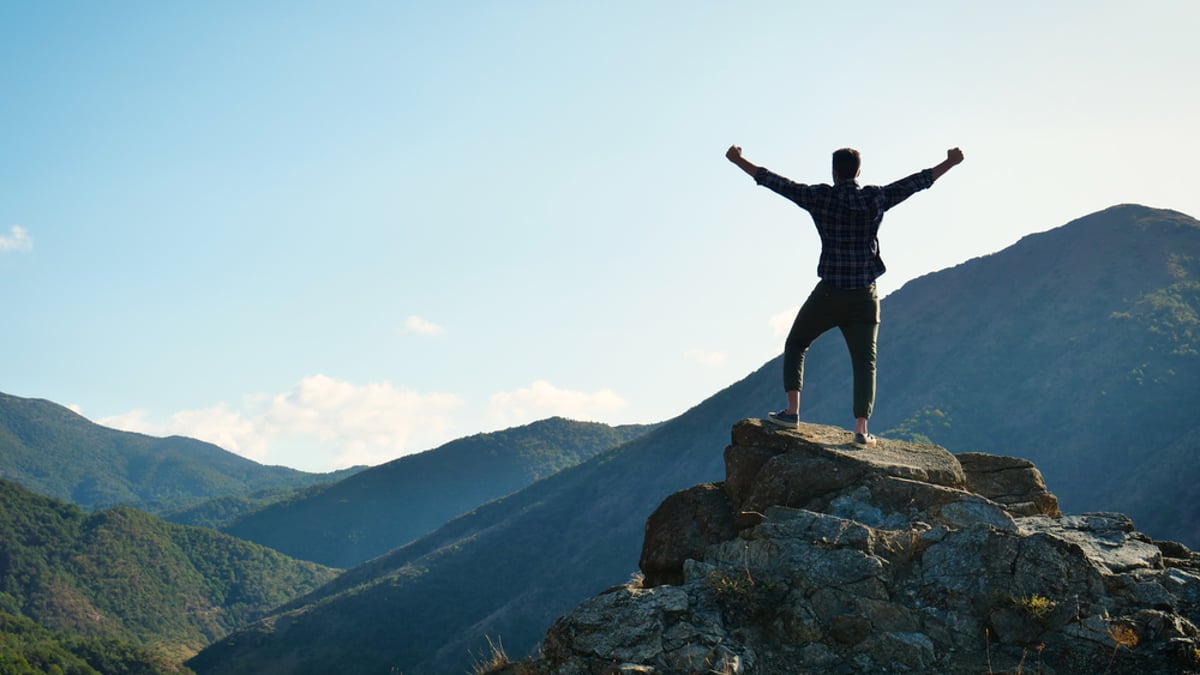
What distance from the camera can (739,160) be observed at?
8781mm

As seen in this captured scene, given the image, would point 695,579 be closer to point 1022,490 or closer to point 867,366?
point 867,366

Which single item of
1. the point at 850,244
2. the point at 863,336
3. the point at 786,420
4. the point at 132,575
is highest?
the point at 850,244

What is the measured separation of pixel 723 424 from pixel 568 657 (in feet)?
382

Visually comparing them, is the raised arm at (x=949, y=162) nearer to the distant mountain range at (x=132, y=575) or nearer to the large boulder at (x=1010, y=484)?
the large boulder at (x=1010, y=484)

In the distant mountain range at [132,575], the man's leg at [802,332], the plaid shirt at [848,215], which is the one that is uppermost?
the plaid shirt at [848,215]

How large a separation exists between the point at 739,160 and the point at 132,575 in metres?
177

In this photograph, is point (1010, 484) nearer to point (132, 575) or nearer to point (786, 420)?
point (786, 420)

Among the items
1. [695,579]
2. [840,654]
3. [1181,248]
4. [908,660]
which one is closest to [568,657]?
[695,579]

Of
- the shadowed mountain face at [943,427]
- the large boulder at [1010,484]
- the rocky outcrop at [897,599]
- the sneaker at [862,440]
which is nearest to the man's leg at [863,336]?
the sneaker at [862,440]

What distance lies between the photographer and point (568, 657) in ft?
22.1

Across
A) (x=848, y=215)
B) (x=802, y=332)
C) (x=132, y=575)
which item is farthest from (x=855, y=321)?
(x=132, y=575)

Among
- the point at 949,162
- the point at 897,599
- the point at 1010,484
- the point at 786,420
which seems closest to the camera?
the point at 897,599

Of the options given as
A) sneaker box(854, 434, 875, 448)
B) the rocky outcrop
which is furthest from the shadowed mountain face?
the rocky outcrop

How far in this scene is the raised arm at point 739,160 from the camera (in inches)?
344
